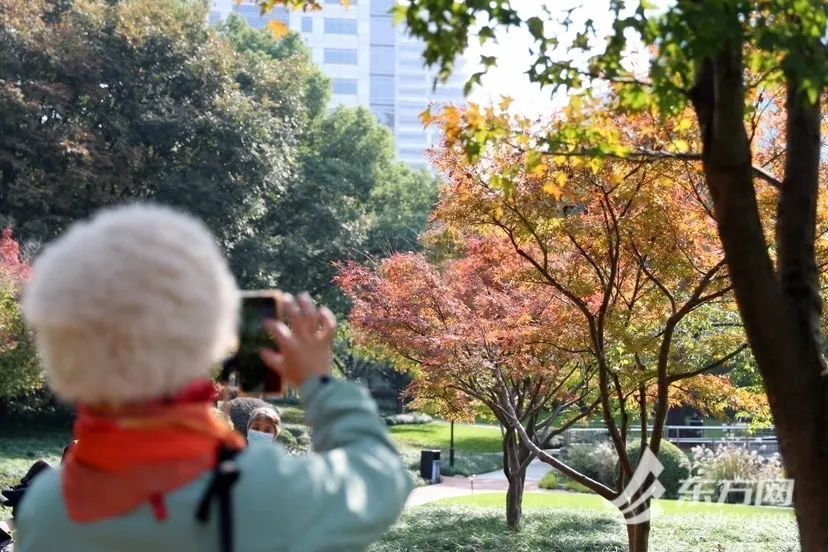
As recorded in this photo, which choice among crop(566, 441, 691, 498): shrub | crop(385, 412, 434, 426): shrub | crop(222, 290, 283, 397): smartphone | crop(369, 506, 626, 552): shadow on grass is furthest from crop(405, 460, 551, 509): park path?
crop(222, 290, 283, 397): smartphone

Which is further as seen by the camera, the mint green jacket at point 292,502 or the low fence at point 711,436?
the low fence at point 711,436

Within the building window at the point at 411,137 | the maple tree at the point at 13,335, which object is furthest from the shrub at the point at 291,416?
the building window at the point at 411,137

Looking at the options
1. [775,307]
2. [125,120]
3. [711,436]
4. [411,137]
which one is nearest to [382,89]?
[411,137]

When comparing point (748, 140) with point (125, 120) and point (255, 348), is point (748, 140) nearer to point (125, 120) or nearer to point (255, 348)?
point (255, 348)

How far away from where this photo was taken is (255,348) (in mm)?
1473

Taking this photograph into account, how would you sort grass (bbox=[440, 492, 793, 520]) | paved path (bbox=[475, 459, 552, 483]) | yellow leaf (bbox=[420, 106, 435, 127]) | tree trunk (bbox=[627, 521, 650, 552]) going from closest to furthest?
yellow leaf (bbox=[420, 106, 435, 127])
tree trunk (bbox=[627, 521, 650, 552])
grass (bbox=[440, 492, 793, 520])
paved path (bbox=[475, 459, 552, 483])

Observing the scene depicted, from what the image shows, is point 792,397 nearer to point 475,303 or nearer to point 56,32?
point 475,303

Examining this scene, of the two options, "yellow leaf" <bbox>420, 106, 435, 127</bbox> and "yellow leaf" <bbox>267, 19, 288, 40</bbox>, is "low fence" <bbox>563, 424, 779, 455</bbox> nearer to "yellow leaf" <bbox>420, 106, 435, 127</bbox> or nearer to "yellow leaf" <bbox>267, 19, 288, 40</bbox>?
"yellow leaf" <bbox>420, 106, 435, 127</bbox>

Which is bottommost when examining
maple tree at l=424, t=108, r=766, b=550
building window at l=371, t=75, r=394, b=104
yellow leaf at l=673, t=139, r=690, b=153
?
maple tree at l=424, t=108, r=766, b=550

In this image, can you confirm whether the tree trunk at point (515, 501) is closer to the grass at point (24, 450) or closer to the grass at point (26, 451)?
the grass at point (24, 450)

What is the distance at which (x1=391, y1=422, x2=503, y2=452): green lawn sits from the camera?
26.5 m

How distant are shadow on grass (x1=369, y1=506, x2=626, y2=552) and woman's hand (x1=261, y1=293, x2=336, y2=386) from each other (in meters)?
9.02

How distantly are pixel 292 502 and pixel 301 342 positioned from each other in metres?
0.29

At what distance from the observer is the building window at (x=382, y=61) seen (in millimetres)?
93000
